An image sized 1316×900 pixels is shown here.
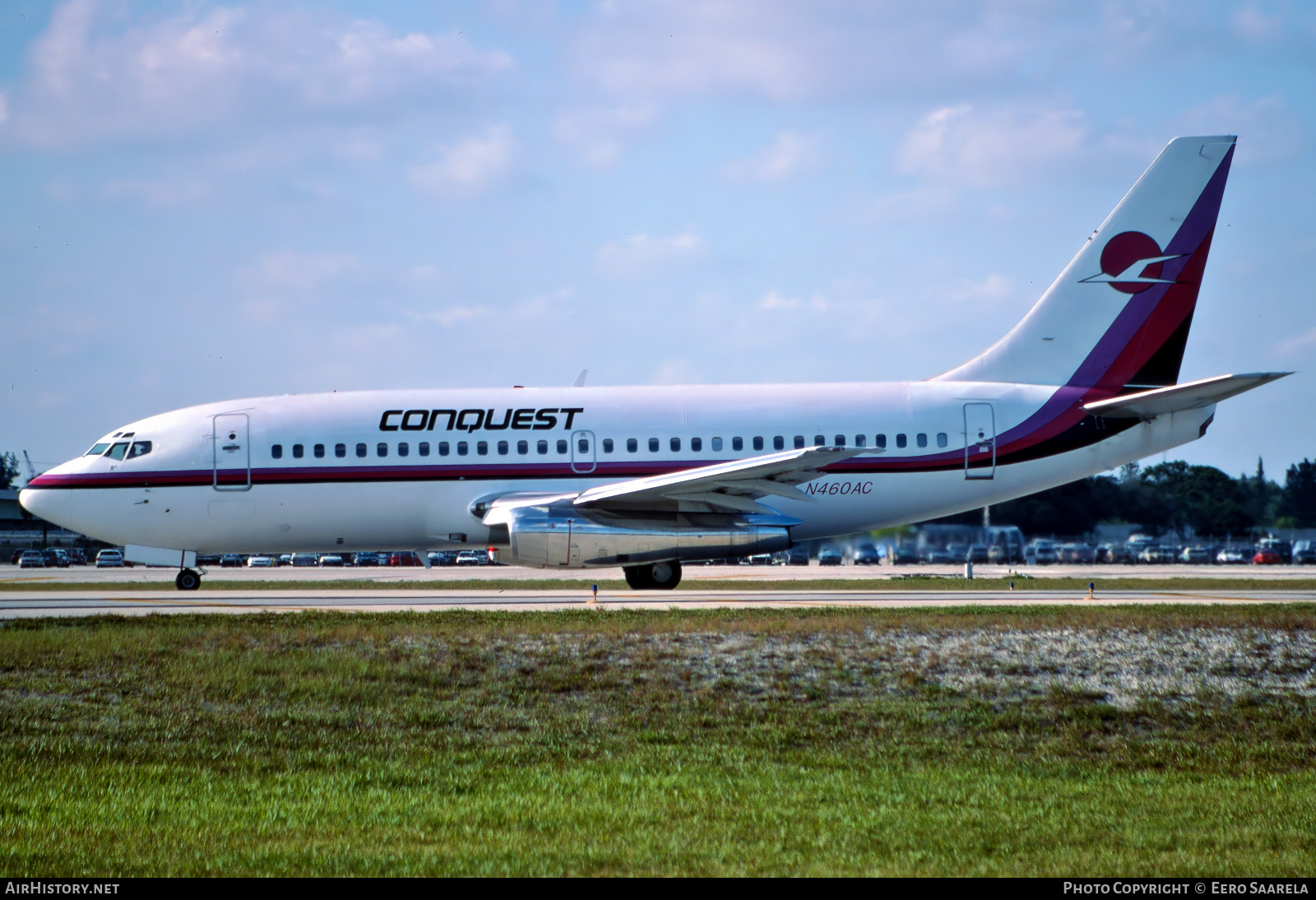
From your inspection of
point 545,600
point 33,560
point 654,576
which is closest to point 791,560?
point 654,576

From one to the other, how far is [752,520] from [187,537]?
1253cm

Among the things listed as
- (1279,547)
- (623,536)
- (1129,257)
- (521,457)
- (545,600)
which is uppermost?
(1129,257)

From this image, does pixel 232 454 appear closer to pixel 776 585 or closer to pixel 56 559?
pixel 776 585

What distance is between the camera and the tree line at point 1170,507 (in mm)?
46750

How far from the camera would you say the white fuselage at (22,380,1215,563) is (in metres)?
25.7

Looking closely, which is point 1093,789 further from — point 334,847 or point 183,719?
point 183,719

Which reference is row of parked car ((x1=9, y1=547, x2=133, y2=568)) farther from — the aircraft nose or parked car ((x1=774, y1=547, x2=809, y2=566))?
the aircraft nose

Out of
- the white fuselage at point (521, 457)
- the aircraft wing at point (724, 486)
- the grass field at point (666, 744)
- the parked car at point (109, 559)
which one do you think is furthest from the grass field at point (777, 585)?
the parked car at point (109, 559)

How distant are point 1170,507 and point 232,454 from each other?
133 ft

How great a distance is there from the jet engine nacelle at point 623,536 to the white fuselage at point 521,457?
4.24 ft

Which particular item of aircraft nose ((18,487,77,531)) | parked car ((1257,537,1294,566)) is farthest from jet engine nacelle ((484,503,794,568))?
parked car ((1257,537,1294,566))

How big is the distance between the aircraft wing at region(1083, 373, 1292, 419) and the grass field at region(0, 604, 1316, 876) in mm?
6003

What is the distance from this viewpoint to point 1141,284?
26.7 m

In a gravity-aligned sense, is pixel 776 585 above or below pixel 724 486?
below
